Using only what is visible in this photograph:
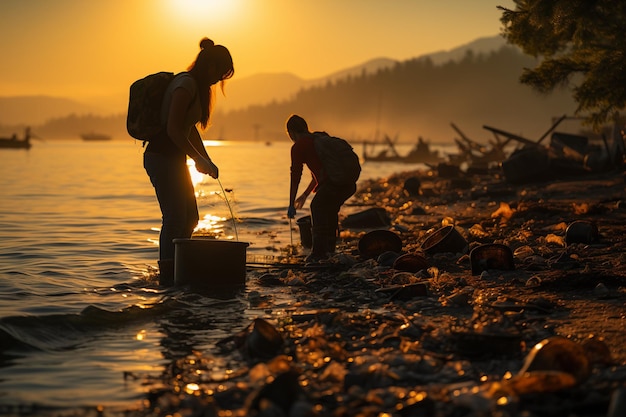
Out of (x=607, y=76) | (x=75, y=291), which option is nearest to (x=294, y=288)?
(x=75, y=291)

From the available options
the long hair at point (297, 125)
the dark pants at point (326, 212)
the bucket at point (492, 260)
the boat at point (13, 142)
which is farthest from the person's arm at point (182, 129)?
the boat at point (13, 142)

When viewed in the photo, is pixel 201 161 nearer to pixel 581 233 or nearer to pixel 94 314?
pixel 94 314

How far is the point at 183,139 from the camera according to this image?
7633 mm

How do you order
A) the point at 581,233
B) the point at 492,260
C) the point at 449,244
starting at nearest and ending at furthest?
the point at 492,260 < the point at 449,244 < the point at 581,233

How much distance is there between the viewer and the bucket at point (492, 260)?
903 cm

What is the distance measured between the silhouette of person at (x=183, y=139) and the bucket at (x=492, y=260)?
3.29 m

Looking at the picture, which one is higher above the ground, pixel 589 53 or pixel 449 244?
pixel 589 53

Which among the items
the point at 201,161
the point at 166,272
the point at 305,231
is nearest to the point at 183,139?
the point at 201,161

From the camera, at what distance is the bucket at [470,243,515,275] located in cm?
903

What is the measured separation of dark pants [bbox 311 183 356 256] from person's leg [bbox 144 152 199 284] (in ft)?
7.02

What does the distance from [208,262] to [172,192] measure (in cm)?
87

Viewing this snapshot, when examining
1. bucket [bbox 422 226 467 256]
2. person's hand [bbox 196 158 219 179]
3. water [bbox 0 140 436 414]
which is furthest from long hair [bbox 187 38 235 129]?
bucket [bbox 422 226 467 256]

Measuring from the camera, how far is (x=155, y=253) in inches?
516

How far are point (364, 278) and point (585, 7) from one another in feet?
19.6
